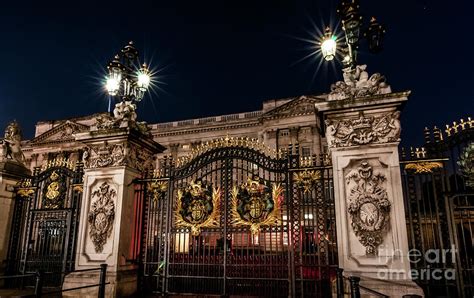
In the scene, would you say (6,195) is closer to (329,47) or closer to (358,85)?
Result: (329,47)

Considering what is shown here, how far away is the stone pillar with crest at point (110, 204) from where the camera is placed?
8.66m

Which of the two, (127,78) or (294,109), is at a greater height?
(294,109)

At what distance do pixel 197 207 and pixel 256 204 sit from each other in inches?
68.3

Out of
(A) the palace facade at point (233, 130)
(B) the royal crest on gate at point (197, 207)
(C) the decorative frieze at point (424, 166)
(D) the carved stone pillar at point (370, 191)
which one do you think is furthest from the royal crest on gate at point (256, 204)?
(A) the palace facade at point (233, 130)

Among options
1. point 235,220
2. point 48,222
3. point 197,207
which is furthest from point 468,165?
point 48,222

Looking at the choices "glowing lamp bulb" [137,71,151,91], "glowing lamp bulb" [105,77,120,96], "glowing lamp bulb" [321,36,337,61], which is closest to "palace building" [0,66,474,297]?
"glowing lamp bulb" [105,77,120,96]

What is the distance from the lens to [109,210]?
29.7ft

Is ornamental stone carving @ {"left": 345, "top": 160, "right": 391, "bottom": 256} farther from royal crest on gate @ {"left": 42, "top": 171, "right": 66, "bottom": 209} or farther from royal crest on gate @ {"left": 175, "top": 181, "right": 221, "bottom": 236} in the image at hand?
royal crest on gate @ {"left": 42, "top": 171, "right": 66, "bottom": 209}

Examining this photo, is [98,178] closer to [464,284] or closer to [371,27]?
[371,27]

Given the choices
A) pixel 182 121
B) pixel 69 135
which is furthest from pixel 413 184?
pixel 69 135

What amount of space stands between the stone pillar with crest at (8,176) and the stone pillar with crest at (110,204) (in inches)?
134

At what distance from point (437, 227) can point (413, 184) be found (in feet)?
3.39

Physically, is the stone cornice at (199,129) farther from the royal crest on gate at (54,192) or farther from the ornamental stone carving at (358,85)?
the ornamental stone carving at (358,85)

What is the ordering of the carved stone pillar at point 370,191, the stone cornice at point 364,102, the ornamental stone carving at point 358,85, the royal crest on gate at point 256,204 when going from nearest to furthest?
the carved stone pillar at point 370,191
the stone cornice at point 364,102
the ornamental stone carving at point 358,85
the royal crest on gate at point 256,204
